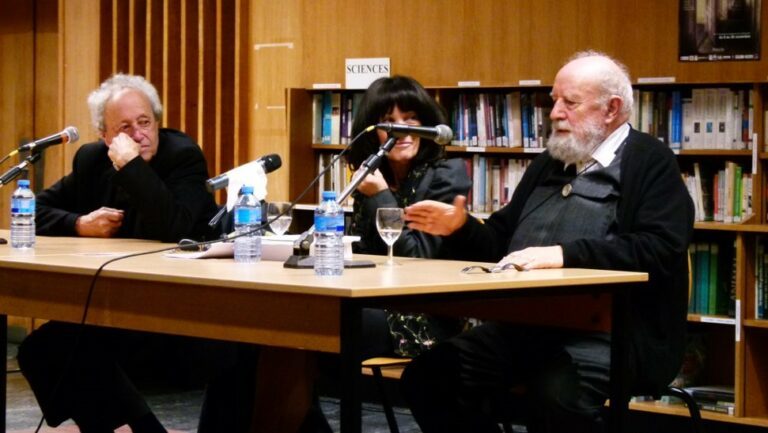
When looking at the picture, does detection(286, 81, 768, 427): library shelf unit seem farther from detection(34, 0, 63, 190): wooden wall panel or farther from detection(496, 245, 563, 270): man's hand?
detection(34, 0, 63, 190): wooden wall panel

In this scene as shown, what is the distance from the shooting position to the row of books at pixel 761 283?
477 centimetres

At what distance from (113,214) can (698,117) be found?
2569 mm

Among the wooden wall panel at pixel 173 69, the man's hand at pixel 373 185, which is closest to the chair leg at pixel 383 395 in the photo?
the man's hand at pixel 373 185

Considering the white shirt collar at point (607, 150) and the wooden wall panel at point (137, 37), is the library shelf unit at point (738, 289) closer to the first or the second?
the white shirt collar at point (607, 150)

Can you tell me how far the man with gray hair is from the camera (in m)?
3.28

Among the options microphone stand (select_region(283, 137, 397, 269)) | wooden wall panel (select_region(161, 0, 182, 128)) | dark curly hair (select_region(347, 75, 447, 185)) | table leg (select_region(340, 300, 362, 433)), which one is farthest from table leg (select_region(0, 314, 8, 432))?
wooden wall panel (select_region(161, 0, 182, 128))

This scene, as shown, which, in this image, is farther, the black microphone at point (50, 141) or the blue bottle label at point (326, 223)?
the black microphone at point (50, 141)

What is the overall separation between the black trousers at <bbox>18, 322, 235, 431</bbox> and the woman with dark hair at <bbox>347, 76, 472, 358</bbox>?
0.54m

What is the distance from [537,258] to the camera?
2.89 meters

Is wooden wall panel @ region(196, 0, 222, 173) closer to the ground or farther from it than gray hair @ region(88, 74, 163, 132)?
farther from it

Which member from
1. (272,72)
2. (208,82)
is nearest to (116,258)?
(272,72)

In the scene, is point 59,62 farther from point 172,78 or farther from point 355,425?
point 355,425

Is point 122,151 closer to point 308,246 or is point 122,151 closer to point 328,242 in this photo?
point 308,246

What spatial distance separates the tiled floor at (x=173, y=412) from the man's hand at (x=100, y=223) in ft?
3.76
